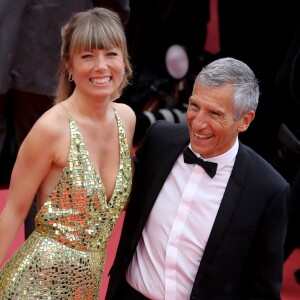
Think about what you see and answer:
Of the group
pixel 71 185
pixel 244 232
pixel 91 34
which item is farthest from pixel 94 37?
pixel 244 232

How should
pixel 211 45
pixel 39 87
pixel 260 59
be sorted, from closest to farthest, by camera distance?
pixel 39 87 < pixel 260 59 < pixel 211 45

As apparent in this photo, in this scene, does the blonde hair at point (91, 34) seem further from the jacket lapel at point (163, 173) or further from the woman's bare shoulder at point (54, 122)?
the jacket lapel at point (163, 173)

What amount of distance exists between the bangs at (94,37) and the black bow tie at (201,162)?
1.38 ft

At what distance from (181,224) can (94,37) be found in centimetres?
62

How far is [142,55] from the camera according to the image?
18.8ft

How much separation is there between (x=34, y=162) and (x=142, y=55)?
3409mm

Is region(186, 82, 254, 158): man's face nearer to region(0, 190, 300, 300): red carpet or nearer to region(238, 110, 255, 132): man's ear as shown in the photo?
region(238, 110, 255, 132): man's ear

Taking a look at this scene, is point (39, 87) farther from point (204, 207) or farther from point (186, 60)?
point (186, 60)

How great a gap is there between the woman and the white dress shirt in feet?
0.60

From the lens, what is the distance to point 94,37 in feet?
8.02

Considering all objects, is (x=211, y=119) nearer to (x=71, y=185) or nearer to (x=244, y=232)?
(x=244, y=232)

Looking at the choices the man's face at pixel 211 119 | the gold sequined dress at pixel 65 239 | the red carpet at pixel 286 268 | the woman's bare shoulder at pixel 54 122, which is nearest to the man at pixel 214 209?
the man's face at pixel 211 119

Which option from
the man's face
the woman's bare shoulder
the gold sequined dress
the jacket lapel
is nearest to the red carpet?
the gold sequined dress

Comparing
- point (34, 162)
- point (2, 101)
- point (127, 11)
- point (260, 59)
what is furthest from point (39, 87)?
point (260, 59)
